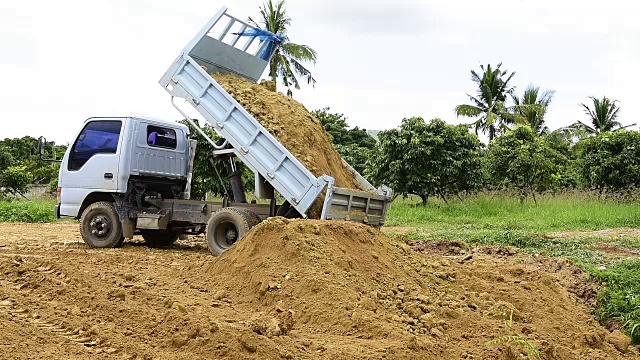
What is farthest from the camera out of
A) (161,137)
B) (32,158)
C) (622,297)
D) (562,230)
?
(32,158)

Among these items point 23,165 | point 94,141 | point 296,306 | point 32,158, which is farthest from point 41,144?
point 32,158

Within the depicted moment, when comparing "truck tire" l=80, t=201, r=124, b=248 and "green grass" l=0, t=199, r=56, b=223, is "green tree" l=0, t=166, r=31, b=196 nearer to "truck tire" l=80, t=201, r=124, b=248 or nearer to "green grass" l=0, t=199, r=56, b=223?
"green grass" l=0, t=199, r=56, b=223

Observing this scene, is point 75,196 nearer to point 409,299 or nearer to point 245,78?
point 245,78

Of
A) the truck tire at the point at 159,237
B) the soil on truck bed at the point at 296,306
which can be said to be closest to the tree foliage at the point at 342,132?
the truck tire at the point at 159,237

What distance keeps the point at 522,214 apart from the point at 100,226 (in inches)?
463

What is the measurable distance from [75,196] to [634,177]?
16.8m

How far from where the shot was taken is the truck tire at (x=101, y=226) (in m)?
10.9

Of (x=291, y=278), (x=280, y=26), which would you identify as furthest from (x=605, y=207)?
(x=280, y=26)

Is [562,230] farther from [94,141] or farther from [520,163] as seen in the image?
[94,141]

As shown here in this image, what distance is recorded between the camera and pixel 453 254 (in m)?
10.6

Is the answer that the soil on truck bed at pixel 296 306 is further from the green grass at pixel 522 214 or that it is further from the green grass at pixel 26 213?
the green grass at pixel 26 213

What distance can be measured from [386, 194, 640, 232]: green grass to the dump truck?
7.36 metres

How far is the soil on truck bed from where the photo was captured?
15.6 feet

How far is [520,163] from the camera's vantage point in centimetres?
2239
